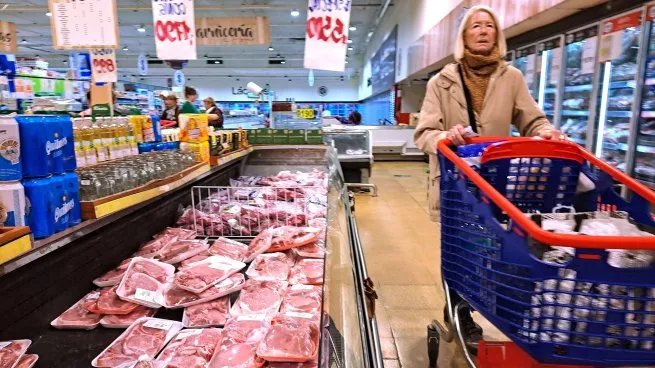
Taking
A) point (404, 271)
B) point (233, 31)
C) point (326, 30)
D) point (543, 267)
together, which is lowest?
point (404, 271)

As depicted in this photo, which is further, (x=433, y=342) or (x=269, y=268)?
(x=433, y=342)

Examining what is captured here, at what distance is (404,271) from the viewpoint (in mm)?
3660

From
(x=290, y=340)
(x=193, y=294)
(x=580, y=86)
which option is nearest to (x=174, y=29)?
(x=193, y=294)

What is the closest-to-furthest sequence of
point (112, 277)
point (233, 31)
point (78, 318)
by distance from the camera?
point (78, 318)
point (112, 277)
point (233, 31)

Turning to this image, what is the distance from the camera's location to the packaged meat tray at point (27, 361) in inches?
42.3

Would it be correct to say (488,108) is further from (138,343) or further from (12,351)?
(12,351)

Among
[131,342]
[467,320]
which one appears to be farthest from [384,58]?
[131,342]

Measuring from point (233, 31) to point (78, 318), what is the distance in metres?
6.85

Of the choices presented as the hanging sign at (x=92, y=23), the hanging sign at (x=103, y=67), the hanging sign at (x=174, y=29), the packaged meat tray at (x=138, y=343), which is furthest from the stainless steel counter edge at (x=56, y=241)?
the hanging sign at (x=103, y=67)

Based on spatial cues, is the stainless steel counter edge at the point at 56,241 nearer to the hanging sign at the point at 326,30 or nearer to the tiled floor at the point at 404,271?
the tiled floor at the point at 404,271

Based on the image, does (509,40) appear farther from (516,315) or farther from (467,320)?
(516,315)

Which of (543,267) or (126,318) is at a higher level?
(543,267)

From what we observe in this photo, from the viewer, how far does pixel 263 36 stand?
286 inches

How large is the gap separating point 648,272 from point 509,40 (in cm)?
575
